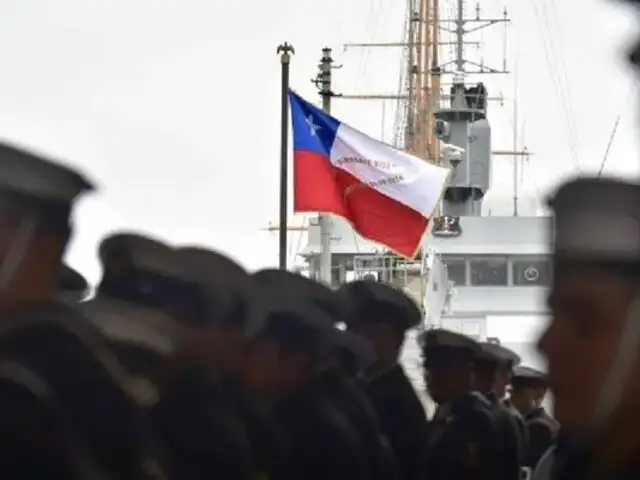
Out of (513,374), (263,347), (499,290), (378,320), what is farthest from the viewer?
(499,290)

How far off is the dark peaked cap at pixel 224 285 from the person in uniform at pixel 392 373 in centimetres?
124

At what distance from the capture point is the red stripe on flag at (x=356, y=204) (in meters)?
9.95

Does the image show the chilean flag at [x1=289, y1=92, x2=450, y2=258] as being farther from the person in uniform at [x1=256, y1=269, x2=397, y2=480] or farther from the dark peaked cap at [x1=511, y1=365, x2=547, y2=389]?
the person in uniform at [x1=256, y1=269, x2=397, y2=480]

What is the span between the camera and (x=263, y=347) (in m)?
4.55

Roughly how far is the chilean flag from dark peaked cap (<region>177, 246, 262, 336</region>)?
5324 millimetres

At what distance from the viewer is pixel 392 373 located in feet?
18.9

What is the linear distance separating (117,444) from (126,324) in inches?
27.0

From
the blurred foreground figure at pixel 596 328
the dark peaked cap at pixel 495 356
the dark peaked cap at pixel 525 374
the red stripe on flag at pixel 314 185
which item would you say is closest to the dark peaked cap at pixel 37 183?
the blurred foreground figure at pixel 596 328

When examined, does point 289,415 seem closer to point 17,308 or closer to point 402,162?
point 17,308

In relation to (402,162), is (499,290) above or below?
below

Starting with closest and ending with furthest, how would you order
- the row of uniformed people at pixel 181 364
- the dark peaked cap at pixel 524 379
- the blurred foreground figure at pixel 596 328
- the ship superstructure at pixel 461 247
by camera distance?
1. the blurred foreground figure at pixel 596 328
2. the row of uniformed people at pixel 181 364
3. the dark peaked cap at pixel 524 379
4. the ship superstructure at pixel 461 247

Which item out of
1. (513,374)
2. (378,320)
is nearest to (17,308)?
(378,320)

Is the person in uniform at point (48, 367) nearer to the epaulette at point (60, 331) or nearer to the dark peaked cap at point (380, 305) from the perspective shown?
the epaulette at point (60, 331)

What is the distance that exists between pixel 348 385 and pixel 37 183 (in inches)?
82.2
